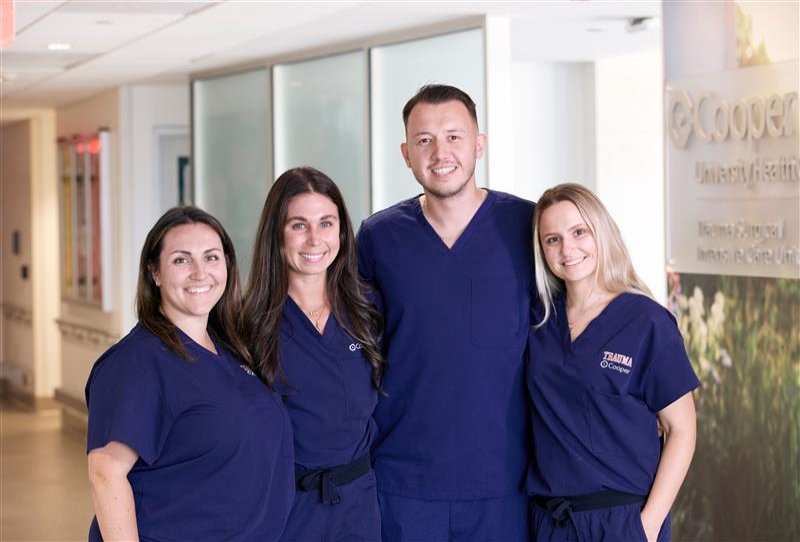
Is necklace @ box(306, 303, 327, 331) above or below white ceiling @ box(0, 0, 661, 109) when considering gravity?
below

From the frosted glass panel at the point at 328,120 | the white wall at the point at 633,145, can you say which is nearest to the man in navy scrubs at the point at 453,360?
the frosted glass panel at the point at 328,120

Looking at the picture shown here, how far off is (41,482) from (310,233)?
5.62 meters

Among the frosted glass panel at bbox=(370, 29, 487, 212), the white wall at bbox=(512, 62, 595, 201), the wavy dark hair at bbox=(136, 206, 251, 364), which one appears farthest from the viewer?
the white wall at bbox=(512, 62, 595, 201)

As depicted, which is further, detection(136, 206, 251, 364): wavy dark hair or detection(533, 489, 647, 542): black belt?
detection(533, 489, 647, 542): black belt

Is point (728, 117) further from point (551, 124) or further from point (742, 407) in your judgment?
point (551, 124)

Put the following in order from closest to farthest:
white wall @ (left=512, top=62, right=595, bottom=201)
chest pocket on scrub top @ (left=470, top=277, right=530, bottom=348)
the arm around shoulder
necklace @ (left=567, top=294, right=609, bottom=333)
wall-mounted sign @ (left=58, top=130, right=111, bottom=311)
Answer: the arm around shoulder
necklace @ (left=567, top=294, right=609, bottom=333)
chest pocket on scrub top @ (left=470, top=277, right=530, bottom=348)
white wall @ (left=512, top=62, right=595, bottom=201)
wall-mounted sign @ (left=58, top=130, right=111, bottom=311)

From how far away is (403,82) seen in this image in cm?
642

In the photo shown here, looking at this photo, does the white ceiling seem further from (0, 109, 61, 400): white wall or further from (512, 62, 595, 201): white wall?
(0, 109, 61, 400): white wall

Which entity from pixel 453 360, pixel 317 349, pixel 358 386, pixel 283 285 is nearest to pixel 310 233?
pixel 283 285

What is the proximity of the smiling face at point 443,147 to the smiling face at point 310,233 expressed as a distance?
31 cm

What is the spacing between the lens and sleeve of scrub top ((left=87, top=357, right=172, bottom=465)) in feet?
8.05

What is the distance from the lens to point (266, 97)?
784 centimetres

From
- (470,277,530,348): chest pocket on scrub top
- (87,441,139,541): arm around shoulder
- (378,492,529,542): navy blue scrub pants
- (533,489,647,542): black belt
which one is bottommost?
(378,492,529,542): navy blue scrub pants

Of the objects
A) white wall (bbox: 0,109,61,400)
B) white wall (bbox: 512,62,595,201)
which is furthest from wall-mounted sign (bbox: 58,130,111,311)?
white wall (bbox: 512,62,595,201)
